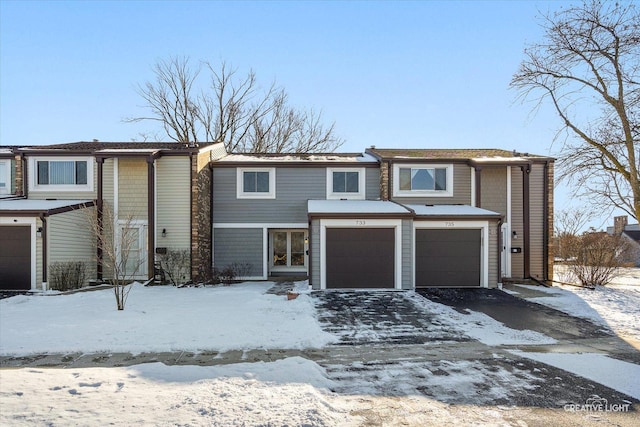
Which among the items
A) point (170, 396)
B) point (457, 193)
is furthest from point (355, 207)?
point (170, 396)

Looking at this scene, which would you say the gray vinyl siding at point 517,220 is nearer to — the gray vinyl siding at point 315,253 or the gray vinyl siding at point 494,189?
the gray vinyl siding at point 494,189

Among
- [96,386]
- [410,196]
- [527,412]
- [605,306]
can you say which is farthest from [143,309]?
[605,306]

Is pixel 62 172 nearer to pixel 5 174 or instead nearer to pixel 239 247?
pixel 5 174

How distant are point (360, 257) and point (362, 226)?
1.02 meters

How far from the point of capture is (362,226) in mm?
13195

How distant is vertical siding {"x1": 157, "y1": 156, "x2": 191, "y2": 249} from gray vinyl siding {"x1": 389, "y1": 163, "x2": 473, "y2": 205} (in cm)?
806

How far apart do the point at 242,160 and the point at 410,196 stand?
7069mm

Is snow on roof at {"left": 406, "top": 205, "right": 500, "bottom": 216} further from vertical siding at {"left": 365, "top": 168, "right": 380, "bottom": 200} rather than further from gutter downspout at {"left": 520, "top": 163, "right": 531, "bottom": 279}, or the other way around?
gutter downspout at {"left": 520, "top": 163, "right": 531, "bottom": 279}

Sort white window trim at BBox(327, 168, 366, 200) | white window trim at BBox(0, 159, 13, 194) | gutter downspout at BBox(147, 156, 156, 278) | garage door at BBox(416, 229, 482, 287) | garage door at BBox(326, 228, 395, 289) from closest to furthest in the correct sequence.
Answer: garage door at BBox(326, 228, 395, 289), garage door at BBox(416, 229, 482, 287), gutter downspout at BBox(147, 156, 156, 278), white window trim at BBox(0, 159, 13, 194), white window trim at BBox(327, 168, 366, 200)

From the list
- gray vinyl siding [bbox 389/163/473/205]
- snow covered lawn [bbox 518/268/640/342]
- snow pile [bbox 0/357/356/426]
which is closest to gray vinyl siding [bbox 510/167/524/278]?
snow covered lawn [bbox 518/268/640/342]

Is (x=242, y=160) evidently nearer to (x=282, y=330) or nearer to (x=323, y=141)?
(x=282, y=330)

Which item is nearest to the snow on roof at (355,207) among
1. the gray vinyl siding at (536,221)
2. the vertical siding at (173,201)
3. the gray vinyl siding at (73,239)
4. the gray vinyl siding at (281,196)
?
the gray vinyl siding at (281,196)

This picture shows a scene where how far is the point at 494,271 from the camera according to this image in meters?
13.7

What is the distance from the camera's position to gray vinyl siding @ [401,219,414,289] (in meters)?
13.0
